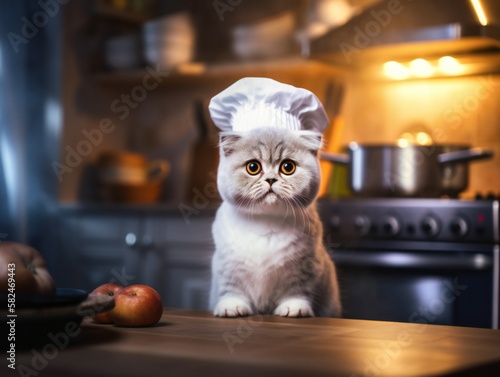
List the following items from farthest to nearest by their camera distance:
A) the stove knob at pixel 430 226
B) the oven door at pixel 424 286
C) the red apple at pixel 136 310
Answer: the stove knob at pixel 430 226
the oven door at pixel 424 286
the red apple at pixel 136 310

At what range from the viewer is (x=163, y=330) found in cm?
97

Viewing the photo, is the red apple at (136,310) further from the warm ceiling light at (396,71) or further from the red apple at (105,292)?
the warm ceiling light at (396,71)

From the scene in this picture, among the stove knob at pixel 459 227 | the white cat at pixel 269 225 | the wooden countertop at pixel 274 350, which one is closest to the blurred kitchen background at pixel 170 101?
the stove knob at pixel 459 227

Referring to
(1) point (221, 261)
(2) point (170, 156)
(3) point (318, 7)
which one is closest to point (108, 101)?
(2) point (170, 156)

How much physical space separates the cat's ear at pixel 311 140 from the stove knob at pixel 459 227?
1.25 meters

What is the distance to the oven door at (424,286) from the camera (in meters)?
2.13

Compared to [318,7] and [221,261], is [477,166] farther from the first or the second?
[221,261]

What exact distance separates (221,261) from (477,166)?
6.22 feet

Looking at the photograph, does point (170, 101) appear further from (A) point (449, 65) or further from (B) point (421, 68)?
(A) point (449, 65)

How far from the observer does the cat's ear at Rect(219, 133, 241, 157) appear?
1093mm

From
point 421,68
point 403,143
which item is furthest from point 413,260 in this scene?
point 421,68

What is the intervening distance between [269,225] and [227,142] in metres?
0.13

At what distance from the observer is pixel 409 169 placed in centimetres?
234

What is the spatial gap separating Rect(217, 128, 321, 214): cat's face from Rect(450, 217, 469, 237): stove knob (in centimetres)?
123
